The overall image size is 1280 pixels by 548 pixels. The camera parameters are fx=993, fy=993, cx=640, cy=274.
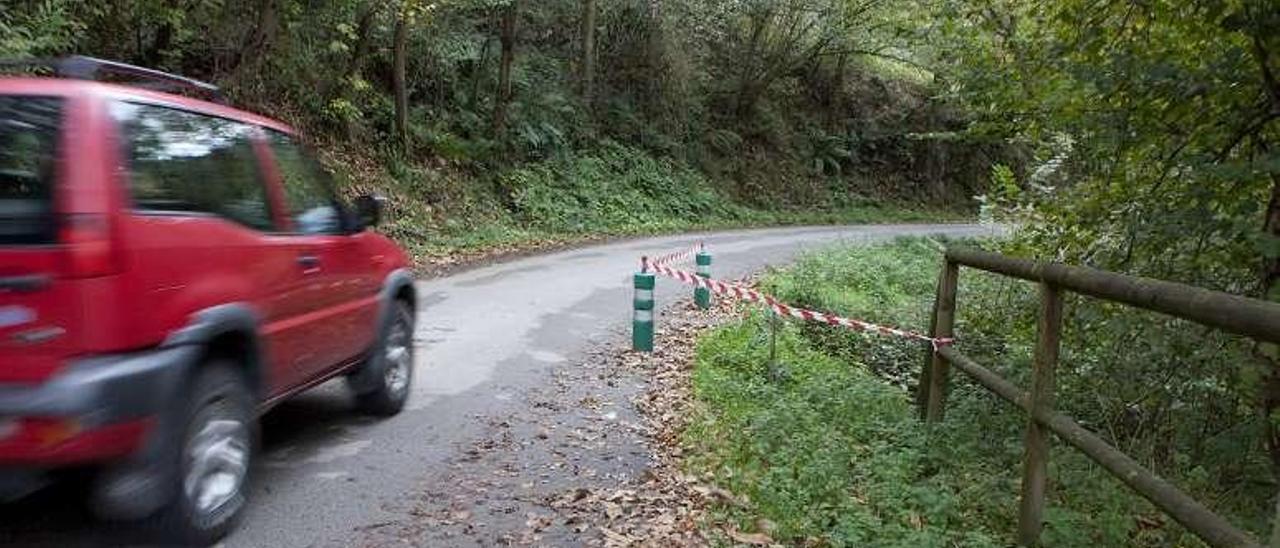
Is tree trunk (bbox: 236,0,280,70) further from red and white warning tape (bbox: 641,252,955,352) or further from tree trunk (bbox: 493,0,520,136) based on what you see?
red and white warning tape (bbox: 641,252,955,352)

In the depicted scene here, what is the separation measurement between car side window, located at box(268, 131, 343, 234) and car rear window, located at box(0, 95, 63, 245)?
1515 millimetres

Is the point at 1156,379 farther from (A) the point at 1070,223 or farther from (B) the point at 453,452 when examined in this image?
(B) the point at 453,452

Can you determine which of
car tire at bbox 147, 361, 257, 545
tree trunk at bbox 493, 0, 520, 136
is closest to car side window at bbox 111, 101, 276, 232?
car tire at bbox 147, 361, 257, 545

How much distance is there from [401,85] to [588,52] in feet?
27.9

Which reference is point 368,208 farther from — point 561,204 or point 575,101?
point 575,101

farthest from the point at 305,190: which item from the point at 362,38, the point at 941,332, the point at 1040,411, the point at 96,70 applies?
the point at 362,38

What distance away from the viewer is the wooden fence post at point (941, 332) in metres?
6.93

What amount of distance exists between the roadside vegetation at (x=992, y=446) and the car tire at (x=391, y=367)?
2.10 m

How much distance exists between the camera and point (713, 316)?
12.8 m

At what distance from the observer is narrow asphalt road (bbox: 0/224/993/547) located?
4.81 m

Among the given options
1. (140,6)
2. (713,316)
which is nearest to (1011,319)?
(713,316)

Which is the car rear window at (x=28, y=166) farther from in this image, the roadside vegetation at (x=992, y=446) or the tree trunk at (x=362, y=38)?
the tree trunk at (x=362, y=38)

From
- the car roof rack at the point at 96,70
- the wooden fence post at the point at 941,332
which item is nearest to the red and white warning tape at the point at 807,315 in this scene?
the wooden fence post at the point at 941,332

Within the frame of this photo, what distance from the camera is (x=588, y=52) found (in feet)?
95.4
